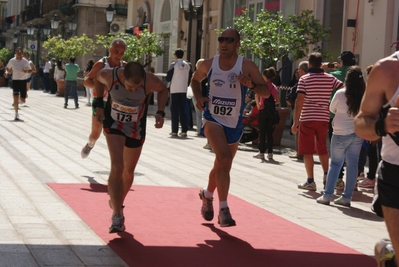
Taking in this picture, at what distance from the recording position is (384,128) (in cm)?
464

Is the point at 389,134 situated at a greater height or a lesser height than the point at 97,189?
greater

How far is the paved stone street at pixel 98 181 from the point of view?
23.0 feet

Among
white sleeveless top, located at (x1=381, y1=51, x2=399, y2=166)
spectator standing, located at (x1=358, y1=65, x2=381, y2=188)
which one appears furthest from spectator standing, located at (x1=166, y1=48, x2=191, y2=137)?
white sleeveless top, located at (x1=381, y1=51, x2=399, y2=166)

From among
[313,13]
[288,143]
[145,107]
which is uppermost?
[313,13]

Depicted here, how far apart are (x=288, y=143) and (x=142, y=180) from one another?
8268mm

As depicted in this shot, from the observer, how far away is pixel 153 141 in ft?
59.6

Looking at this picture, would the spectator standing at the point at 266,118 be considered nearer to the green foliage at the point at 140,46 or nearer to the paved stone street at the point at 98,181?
the paved stone street at the point at 98,181

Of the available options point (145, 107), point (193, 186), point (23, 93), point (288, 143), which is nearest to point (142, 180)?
point (193, 186)

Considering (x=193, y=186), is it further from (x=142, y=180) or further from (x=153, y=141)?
(x=153, y=141)

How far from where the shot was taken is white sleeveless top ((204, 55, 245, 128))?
8.24 m

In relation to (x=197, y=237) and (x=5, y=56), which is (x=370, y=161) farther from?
(x=5, y=56)

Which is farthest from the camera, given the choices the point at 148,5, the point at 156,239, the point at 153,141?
the point at 148,5

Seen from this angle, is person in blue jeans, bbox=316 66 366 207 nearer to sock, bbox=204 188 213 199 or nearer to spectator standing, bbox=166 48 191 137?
sock, bbox=204 188 213 199

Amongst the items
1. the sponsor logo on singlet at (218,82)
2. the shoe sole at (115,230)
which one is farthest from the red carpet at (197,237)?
the sponsor logo on singlet at (218,82)
